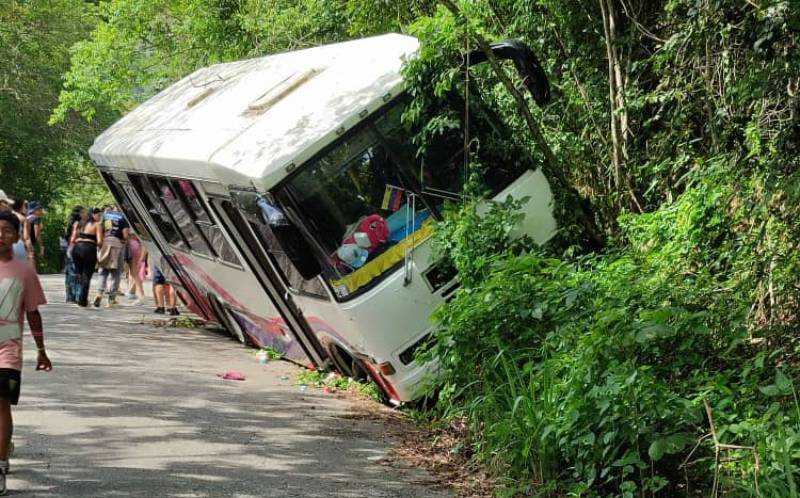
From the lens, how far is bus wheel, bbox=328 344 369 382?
12289 mm

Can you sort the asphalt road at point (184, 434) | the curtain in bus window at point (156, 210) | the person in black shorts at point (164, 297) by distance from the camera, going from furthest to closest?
the person in black shorts at point (164, 297) < the curtain in bus window at point (156, 210) < the asphalt road at point (184, 434)

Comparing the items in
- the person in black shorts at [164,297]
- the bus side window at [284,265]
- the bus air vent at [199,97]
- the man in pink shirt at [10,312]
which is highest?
the man in pink shirt at [10,312]

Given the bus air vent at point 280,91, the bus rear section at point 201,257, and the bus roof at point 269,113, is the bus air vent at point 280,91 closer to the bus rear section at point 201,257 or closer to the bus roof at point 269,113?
the bus roof at point 269,113

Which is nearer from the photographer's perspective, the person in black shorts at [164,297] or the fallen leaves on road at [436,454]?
the fallen leaves on road at [436,454]

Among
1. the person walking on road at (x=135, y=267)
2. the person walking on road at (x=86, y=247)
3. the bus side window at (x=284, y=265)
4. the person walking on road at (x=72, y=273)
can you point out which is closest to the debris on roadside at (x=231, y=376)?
the bus side window at (x=284, y=265)

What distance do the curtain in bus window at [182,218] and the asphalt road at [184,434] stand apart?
1.45 metres

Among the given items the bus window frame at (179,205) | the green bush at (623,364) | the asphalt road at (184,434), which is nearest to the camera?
the green bush at (623,364)

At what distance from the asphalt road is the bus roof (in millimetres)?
2141

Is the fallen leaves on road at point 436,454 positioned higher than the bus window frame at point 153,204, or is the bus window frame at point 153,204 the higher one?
the bus window frame at point 153,204

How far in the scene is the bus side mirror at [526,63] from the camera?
36.6 feet

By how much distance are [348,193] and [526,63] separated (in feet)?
7.01

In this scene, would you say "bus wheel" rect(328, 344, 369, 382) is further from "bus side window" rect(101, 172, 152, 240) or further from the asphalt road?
"bus side window" rect(101, 172, 152, 240)

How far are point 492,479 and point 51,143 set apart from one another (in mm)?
36332

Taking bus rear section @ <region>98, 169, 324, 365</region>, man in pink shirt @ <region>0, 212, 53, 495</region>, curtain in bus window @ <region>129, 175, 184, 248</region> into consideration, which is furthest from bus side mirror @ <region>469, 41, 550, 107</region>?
curtain in bus window @ <region>129, 175, 184, 248</region>
